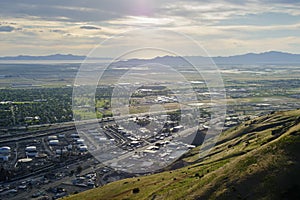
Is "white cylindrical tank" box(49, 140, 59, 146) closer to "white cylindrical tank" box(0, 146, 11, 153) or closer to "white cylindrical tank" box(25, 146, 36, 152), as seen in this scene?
"white cylindrical tank" box(25, 146, 36, 152)

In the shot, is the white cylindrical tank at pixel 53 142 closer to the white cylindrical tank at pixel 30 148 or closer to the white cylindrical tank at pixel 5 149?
the white cylindrical tank at pixel 30 148

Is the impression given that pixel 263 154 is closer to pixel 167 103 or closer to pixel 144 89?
pixel 167 103

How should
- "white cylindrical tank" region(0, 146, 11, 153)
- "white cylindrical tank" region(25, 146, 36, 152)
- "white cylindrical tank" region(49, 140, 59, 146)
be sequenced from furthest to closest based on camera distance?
1. "white cylindrical tank" region(49, 140, 59, 146)
2. "white cylindrical tank" region(25, 146, 36, 152)
3. "white cylindrical tank" region(0, 146, 11, 153)

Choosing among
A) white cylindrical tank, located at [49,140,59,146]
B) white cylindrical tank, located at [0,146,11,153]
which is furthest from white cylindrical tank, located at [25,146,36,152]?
white cylindrical tank, located at [49,140,59,146]

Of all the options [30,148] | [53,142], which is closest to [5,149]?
[30,148]

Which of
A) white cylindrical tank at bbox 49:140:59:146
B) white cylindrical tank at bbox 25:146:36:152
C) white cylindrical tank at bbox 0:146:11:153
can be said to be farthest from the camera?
white cylindrical tank at bbox 49:140:59:146

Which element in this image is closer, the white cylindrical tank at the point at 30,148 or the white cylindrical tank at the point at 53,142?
the white cylindrical tank at the point at 30,148

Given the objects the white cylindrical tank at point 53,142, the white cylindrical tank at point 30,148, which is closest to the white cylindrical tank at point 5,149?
the white cylindrical tank at point 30,148

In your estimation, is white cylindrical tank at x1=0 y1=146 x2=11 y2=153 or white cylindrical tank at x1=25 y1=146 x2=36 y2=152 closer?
white cylindrical tank at x1=0 y1=146 x2=11 y2=153

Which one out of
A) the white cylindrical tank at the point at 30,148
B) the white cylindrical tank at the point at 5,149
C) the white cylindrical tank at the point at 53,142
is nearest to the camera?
the white cylindrical tank at the point at 5,149

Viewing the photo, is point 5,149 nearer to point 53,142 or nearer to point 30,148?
point 30,148

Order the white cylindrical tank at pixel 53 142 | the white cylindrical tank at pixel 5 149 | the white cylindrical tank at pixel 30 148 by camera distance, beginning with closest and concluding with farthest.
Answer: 1. the white cylindrical tank at pixel 5 149
2. the white cylindrical tank at pixel 30 148
3. the white cylindrical tank at pixel 53 142
